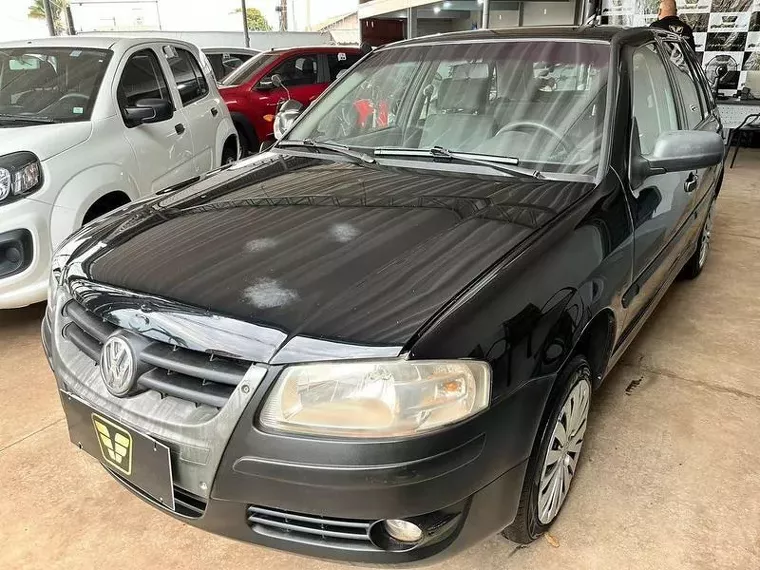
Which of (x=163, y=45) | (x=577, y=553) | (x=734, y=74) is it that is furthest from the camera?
(x=734, y=74)

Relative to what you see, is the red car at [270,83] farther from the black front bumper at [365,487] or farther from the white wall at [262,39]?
the white wall at [262,39]

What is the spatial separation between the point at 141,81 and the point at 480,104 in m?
2.62

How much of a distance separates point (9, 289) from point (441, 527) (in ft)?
8.24

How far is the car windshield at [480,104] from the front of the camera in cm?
213

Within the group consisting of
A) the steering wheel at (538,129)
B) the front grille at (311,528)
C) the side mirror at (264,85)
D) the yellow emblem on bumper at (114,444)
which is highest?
the steering wheel at (538,129)

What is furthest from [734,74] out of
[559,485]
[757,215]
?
[559,485]

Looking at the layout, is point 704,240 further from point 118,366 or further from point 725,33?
point 725,33

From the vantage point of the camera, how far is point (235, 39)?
66.0ft

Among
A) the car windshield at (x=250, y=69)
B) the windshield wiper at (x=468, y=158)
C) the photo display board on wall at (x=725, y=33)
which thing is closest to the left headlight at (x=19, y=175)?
the windshield wiper at (x=468, y=158)

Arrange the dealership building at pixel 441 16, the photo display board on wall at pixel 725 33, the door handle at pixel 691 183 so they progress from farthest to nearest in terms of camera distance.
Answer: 1. the dealership building at pixel 441 16
2. the photo display board on wall at pixel 725 33
3. the door handle at pixel 691 183

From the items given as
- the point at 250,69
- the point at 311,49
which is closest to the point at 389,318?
the point at 250,69

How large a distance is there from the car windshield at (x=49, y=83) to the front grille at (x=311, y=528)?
2868mm

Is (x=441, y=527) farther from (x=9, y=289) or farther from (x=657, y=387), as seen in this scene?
(x=9, y=289)

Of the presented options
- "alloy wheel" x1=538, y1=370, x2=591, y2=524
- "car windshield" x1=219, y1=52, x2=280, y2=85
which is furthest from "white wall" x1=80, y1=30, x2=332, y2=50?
"alloy wheel" x1=538, y1=370, x2=591, y2=524
